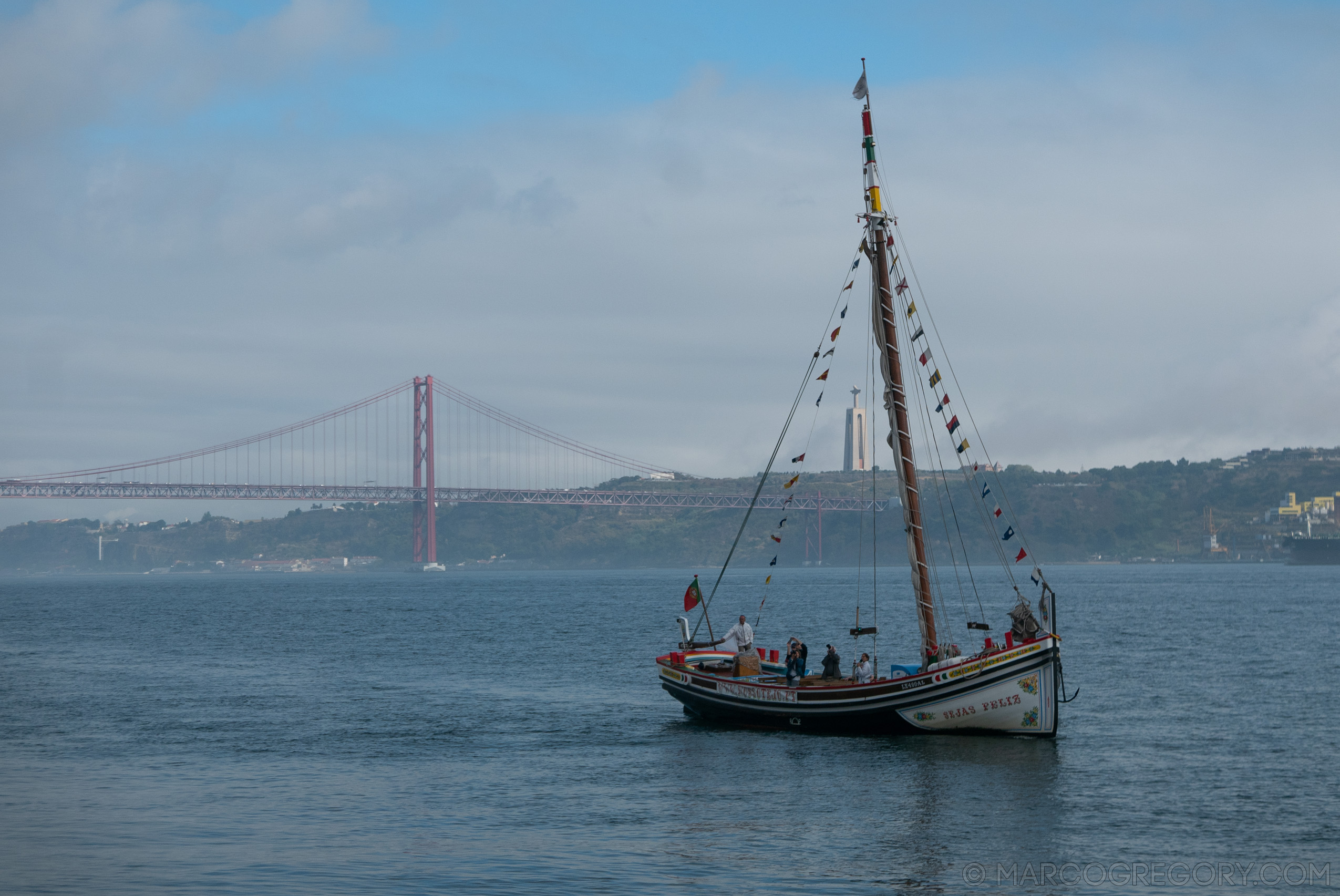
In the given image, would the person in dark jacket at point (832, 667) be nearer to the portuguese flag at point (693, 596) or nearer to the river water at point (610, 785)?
the river water at point (610, 785)

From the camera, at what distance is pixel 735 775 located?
28.0 metres

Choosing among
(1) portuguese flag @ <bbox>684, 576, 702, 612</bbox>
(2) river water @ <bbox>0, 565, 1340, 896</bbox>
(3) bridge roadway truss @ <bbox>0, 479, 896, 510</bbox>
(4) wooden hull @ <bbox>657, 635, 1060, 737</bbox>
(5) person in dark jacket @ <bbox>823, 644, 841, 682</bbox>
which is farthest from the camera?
(3) bridge roadway truss @ <bbox>0, 479, 896, 510</bbox>

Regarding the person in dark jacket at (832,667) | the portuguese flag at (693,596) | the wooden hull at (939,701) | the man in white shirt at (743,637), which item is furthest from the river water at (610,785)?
the portuguese flag at (693,596)

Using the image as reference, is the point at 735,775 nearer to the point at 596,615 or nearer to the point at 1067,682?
the point at 1067,682

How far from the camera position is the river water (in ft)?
65.0

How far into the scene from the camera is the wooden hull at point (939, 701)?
99.6ft

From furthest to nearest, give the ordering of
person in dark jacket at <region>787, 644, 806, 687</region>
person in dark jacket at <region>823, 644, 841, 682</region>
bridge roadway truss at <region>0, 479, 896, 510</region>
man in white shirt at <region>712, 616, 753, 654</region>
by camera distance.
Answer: bridge roadway truss at <region>0, 479, 896, 510</region> < man in white shirt at <region>712, 616, 753, 654</region> < person in dark jacket at <region>787, 644, 806, 687</region> < person in dark jacket at <region>823, 644, 841, 682</region>

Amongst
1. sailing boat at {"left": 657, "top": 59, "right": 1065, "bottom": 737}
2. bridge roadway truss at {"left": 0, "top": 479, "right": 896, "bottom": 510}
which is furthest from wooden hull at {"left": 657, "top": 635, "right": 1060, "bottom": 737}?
bridge roadway truss at {"left": 0, "top": 479, "right": 896, "bottom": 510}

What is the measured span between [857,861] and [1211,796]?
349 inches

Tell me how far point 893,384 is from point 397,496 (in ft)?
452

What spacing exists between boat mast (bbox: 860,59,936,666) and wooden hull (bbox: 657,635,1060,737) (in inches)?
97.2

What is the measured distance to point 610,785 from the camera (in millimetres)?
27047

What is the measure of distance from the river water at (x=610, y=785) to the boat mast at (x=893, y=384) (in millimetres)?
4416

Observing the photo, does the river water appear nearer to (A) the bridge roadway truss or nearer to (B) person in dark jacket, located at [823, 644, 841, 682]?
(B) person in dark jacket, located at [823, 644, 841, 682]
